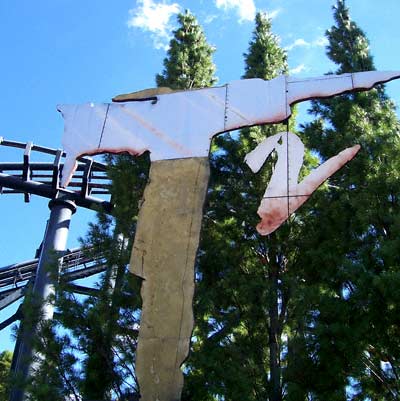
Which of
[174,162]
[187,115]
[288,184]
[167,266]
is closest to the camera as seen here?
[167,266]

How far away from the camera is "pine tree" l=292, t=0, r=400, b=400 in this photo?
5609 millimetres

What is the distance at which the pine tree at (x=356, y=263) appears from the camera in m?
5.61

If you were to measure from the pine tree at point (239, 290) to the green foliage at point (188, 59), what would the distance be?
2.20 meters

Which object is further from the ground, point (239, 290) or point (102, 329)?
point (239, 290)

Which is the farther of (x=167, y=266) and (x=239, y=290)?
(x=239, y=290)

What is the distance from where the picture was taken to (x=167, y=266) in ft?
15.4

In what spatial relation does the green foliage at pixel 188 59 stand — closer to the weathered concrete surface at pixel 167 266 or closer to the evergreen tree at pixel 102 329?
the evergreen tree at pixel 102 329

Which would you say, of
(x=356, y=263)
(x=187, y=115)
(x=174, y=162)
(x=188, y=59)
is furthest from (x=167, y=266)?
(x=188, y=59)

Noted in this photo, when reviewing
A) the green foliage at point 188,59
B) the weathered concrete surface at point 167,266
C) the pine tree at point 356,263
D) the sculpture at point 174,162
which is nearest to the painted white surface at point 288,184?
the sculpture at point 174,162

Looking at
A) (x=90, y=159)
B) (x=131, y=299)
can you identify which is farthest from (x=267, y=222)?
(x=90, y=159)

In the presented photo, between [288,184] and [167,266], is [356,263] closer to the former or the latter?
[288,184]

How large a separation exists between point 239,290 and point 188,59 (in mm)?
5198

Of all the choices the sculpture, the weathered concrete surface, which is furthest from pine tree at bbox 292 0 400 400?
the weathered concrete surface

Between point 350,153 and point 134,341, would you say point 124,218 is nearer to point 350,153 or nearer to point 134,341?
point 134,341
